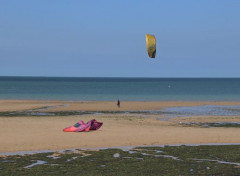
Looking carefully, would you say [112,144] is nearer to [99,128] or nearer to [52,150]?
[52,150]

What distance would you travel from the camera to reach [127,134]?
29.7 meters

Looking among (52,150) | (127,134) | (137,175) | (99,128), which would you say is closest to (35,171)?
(137,175)

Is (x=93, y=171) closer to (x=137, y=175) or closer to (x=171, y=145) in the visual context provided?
(x=137, y=175)

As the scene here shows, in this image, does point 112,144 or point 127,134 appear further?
point 127,134

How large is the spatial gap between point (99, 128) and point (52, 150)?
32.9 ft

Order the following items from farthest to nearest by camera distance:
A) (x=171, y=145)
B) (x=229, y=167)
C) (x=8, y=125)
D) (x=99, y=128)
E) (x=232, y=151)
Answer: (x=8, y=125)
(x=99, y=128)
(x=171, y=145)
(x=232, y=151)
(x=229, y=167)

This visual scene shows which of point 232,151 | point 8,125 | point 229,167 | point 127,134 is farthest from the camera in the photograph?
point 8,125

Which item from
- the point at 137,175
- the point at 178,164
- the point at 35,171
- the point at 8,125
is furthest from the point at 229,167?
the point at 8,125

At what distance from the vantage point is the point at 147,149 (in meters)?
23.4

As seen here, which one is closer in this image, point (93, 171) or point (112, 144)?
point (93, 171)

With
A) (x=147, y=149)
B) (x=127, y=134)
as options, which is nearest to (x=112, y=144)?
(x=147, y=149)

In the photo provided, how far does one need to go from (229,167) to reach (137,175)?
4069mm

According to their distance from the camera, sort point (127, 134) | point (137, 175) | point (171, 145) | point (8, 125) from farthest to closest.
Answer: point (8, 125), point (127, 134), point (171, 145), point (137, 175)

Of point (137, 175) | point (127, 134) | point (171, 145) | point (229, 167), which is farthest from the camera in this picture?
point (127, 134)
